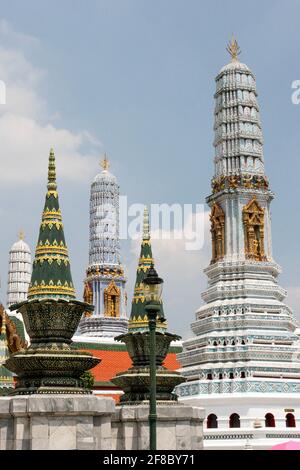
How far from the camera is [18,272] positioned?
221 feet

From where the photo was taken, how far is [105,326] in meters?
62.8

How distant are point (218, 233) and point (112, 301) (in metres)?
23.5

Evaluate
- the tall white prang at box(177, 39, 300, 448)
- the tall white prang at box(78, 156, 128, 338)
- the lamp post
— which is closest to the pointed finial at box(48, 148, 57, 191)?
the lamp post

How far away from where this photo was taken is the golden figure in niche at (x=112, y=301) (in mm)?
63906

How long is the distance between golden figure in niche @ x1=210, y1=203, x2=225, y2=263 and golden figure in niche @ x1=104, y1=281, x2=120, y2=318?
2225cm

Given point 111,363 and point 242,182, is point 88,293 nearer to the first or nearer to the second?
point 111,363

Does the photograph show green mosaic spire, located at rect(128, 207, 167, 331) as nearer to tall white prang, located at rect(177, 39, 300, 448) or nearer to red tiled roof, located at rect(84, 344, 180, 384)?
tall white prang, located at rect(177, 39, 300, 448)

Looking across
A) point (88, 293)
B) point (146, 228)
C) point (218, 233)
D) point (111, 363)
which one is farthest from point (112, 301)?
point (146, 228)

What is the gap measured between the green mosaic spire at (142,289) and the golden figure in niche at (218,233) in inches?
782

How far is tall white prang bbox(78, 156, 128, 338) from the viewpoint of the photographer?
207ft
